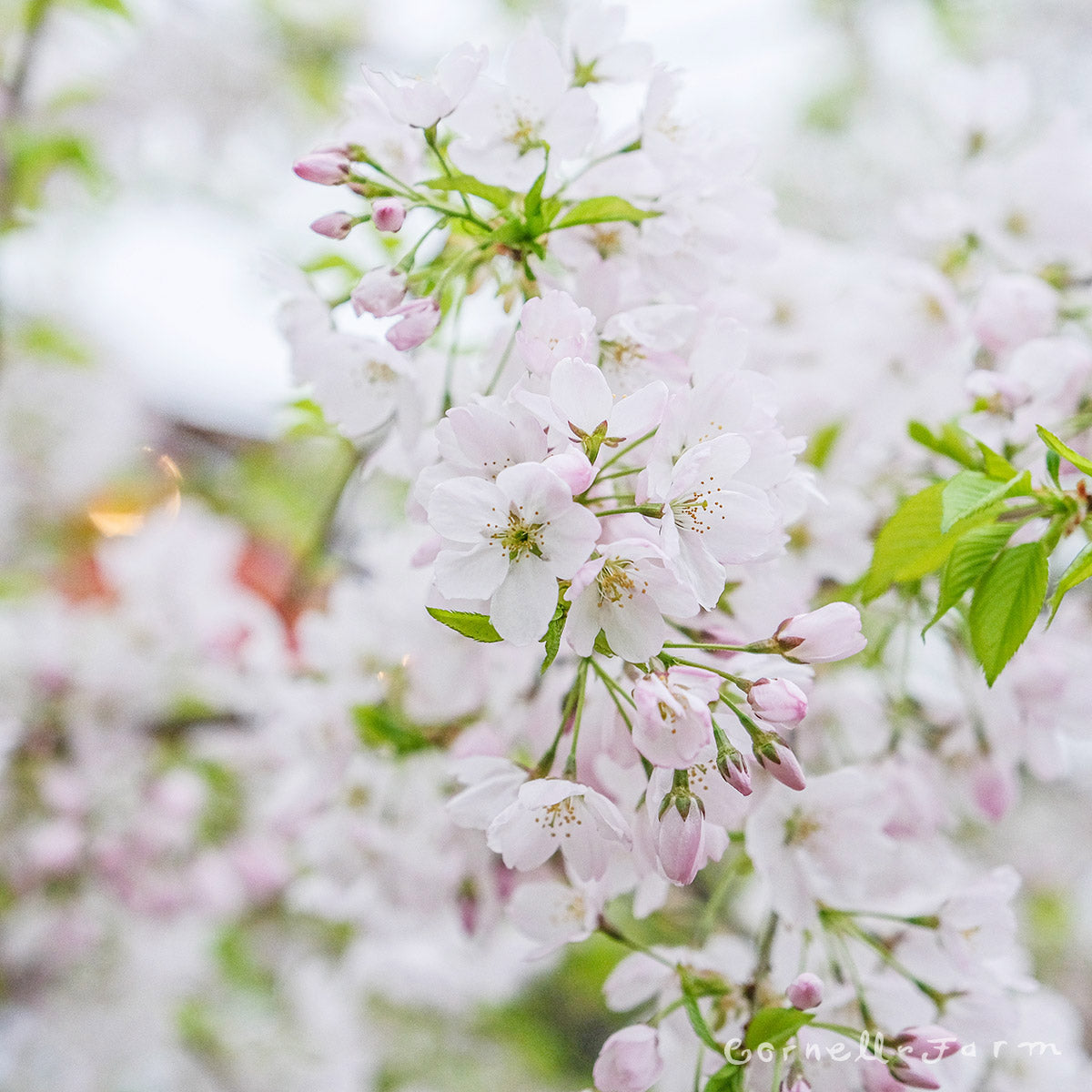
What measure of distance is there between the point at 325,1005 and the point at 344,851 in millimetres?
1199

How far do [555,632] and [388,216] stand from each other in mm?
271

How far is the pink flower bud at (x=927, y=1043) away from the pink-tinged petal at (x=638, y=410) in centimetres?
42

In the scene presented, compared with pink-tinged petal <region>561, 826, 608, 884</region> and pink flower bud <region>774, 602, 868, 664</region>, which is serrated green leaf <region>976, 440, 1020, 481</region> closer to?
pink flower bud <region>774, 602, 868, 664</region>

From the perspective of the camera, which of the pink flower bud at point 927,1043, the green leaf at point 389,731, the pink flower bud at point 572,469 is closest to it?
the pink flower bud at point 572,469

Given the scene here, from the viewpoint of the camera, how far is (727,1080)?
53 cm

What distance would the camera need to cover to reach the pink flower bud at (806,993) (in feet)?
1.69

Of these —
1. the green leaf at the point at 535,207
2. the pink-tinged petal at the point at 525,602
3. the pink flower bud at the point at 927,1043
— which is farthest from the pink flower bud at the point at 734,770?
the green leaf at the point at 535,207

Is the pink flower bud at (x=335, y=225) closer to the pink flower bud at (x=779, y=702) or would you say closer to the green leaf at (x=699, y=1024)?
the pink flower bud at (x=779, y=702)

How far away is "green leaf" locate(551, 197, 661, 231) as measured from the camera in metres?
0.56

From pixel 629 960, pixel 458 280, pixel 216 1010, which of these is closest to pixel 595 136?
pixel 458 280

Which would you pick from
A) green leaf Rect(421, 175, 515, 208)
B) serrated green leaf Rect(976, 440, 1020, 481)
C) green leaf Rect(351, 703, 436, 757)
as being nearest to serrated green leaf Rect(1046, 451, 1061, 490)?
serrated green leaf Rect(976, 440, 1020, 481)

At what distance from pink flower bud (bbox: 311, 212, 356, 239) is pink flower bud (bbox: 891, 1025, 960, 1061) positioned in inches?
24.3

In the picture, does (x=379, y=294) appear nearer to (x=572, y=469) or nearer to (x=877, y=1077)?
(x=572, y=469)

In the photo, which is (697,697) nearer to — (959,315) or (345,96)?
(345,96)
